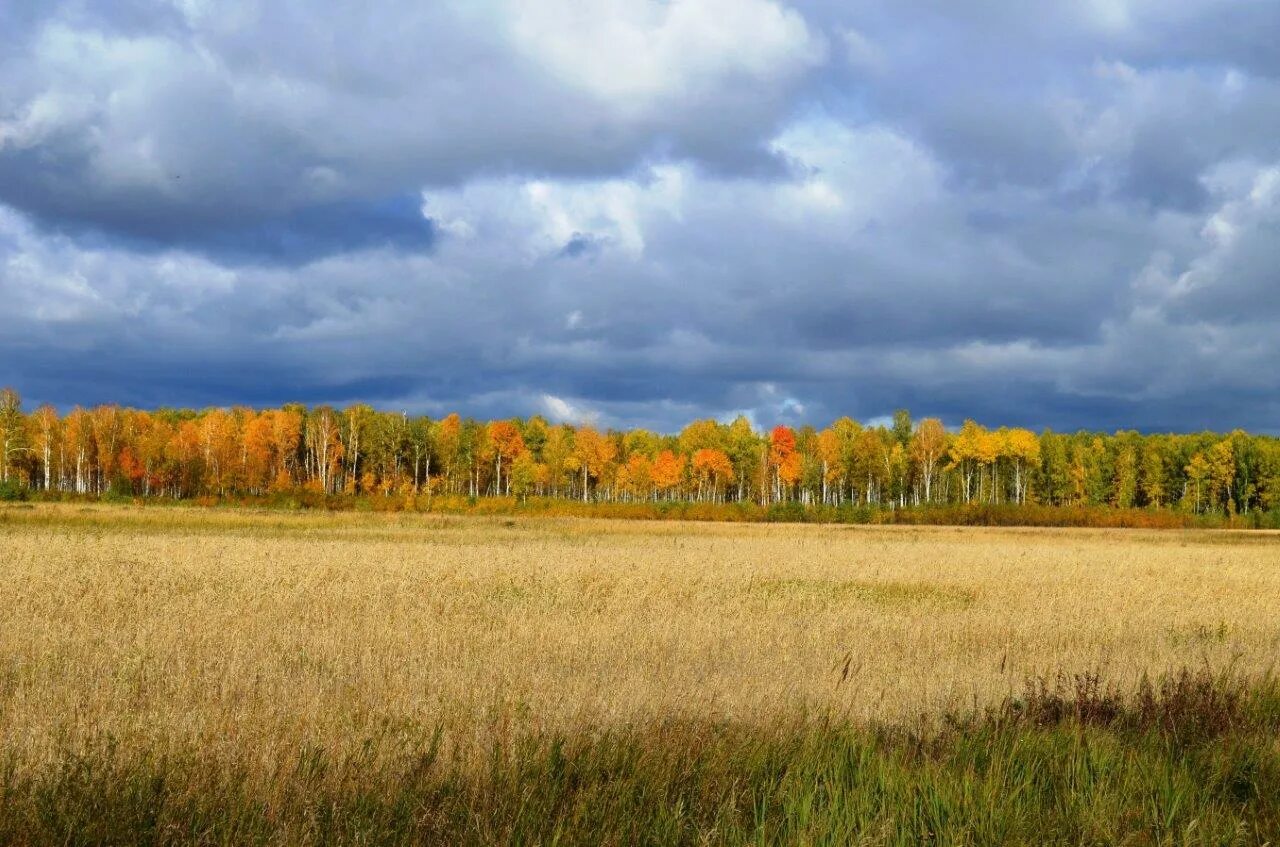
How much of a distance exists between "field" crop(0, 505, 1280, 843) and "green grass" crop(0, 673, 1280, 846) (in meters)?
0.03

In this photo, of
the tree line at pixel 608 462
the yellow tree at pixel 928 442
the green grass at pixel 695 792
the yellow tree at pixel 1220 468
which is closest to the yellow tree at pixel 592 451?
the tree line at pixel 608 462

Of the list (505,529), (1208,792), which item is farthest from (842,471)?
(1208,792)

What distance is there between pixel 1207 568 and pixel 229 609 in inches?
1261

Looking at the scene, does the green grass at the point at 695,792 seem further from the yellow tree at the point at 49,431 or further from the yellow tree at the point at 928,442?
the yellow tree at the point at 49,431

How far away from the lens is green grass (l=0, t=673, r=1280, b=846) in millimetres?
5926

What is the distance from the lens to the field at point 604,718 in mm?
6230

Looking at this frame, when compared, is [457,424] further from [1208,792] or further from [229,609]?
[1208,792]

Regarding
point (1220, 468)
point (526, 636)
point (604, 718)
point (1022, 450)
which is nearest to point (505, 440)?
point (1022, 450)

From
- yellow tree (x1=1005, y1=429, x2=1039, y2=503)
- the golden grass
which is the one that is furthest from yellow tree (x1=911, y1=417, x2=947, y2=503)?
the golden grass

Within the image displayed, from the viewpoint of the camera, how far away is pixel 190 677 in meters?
10.8

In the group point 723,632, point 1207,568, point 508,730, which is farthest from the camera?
point 1207,568

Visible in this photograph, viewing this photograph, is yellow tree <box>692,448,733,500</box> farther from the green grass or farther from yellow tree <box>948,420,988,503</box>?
the green grass

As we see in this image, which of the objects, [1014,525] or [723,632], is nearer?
[723,632]

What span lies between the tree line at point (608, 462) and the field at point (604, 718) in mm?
107942
